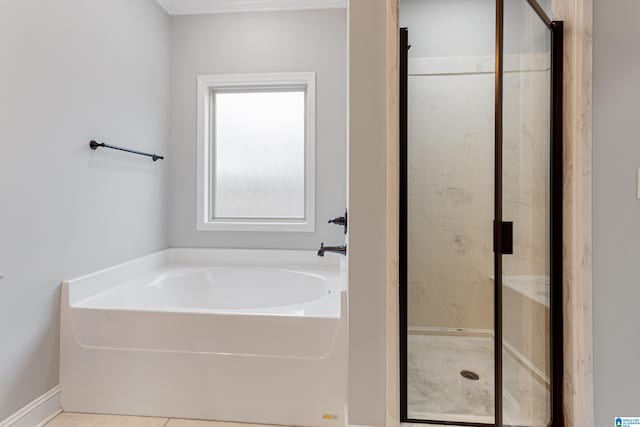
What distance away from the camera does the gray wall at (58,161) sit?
1.42m

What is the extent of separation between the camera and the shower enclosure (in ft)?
4.34

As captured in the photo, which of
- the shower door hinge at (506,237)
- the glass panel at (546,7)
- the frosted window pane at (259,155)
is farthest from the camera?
the frosted window pane at (259,155)

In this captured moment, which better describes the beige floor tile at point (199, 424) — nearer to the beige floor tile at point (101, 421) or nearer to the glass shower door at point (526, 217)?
the beige floor tile at point (101, 421)

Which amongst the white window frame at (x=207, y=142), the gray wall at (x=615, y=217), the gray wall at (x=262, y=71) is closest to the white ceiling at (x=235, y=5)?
the gray wall at (x=262, y=71)

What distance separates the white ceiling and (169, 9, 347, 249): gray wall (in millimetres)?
40

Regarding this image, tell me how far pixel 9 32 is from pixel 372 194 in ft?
5.53

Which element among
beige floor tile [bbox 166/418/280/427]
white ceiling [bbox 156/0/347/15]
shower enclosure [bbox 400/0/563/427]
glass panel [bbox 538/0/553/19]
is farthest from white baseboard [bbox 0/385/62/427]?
glass panel [bbox 538/0/553/19]

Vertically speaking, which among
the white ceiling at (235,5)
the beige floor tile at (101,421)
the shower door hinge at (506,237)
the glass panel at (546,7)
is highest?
the white ceiling at (235,5)

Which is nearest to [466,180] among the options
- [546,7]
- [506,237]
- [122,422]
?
[506,237]

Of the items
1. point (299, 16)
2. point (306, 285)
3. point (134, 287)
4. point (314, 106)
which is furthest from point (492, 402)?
point (299, 16)

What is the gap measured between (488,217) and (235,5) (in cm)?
245

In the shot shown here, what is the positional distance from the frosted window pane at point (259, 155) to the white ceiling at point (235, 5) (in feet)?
2.04

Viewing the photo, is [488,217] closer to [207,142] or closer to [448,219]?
[448,219]

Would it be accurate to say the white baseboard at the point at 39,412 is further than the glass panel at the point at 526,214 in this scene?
Yes
